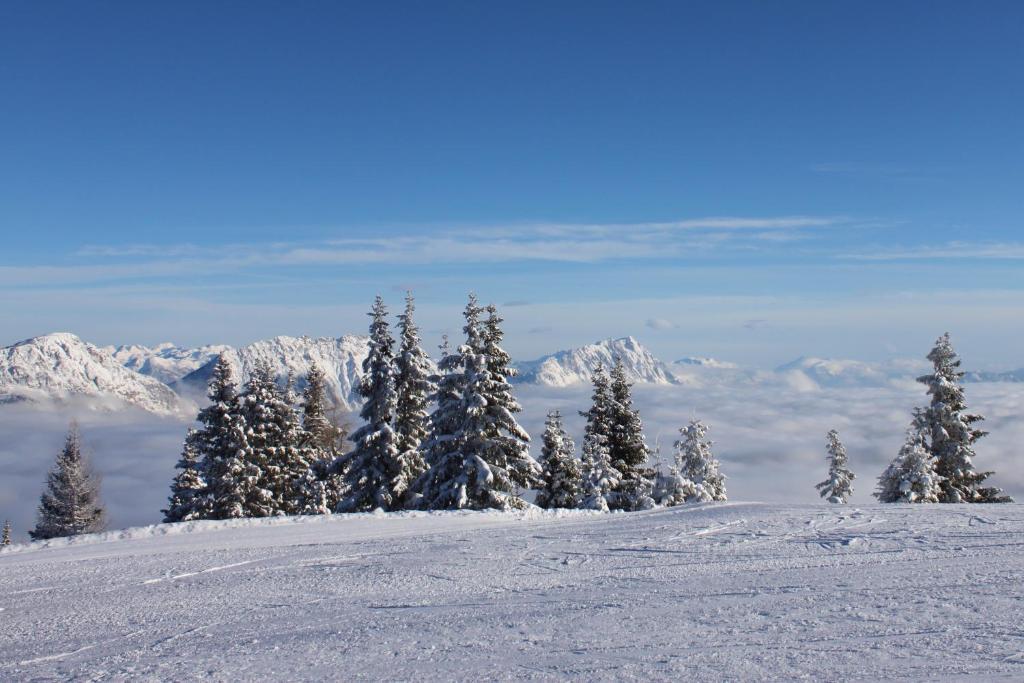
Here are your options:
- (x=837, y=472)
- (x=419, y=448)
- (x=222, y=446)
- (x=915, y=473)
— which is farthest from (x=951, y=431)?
(x=222, y=446)

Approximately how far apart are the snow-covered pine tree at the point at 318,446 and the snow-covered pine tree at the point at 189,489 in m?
4.72

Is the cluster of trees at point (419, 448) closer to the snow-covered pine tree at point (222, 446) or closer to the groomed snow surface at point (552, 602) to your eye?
the snow-covered pine tree at point (222, 446)

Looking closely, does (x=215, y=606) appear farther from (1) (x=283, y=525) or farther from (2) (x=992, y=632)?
(2) (x=992, y=632)

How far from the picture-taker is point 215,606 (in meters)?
8.01

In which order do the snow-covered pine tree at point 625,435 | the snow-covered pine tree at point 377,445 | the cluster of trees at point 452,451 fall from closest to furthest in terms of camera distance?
1. the cluster of trees at point 452,451
2. the snow-covered pine tree at point 377,445
3. the snow-covered pine tree at point 625,435

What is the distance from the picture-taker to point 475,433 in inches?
1011

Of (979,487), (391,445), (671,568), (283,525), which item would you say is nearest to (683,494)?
(979,487)

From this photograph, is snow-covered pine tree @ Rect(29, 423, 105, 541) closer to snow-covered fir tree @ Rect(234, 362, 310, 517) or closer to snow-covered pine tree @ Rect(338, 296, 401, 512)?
snow-covered fir tree @ Rect(234, 362, 310, 517)

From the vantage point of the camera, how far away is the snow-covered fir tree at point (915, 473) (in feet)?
102

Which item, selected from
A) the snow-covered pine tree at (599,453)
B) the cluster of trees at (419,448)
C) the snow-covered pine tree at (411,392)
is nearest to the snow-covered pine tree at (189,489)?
the cluster of trees at (419,448)

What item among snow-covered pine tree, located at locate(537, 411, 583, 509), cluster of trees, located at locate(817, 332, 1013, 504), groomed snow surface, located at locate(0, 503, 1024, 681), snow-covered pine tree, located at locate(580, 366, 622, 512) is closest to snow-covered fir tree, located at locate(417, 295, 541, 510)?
snow-covered pine tree, located at locate(580, 366, 622, 512)

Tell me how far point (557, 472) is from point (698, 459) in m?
11.4

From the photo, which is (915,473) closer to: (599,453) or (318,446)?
(599,453)

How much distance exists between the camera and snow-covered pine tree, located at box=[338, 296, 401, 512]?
2767cm
